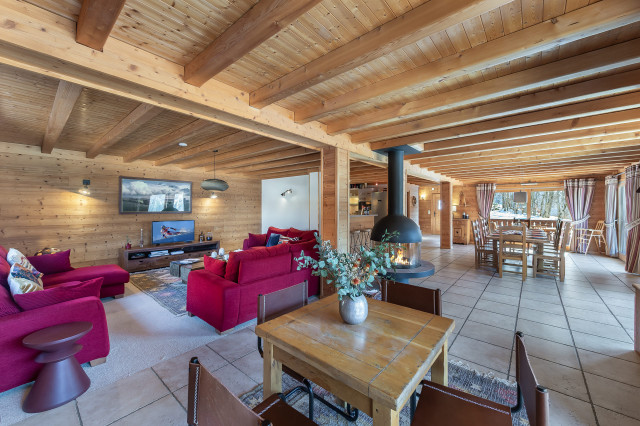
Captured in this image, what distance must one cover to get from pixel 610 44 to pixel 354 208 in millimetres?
6752

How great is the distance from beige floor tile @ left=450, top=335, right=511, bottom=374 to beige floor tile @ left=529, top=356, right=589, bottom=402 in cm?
22

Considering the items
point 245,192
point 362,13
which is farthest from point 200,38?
point 245,192

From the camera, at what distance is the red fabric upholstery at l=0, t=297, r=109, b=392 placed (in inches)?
71.8

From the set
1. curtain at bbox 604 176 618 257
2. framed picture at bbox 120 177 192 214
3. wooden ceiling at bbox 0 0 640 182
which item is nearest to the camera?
wooden ceiling at bbox 0 0 640 182

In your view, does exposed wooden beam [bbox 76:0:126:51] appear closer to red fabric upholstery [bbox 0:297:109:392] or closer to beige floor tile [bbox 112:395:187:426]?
red fabric upholstery [bbox 0:297:109:392]

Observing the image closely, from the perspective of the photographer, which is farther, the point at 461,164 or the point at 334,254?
the point at 461,164

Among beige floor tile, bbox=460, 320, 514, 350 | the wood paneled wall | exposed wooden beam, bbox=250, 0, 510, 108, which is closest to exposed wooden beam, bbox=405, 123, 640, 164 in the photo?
beige floor tile, bbox=460, 320, 514, 350

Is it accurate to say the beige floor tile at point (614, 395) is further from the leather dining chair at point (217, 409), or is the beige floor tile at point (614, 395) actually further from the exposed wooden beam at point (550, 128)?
the exposed wooden beam at point (550, 128)

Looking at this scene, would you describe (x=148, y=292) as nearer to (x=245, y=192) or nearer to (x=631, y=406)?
(x=245, y=192)

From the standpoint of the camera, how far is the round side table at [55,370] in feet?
5.70

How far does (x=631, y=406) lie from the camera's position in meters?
1.75

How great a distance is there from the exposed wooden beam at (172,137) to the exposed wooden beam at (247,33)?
4.45ft

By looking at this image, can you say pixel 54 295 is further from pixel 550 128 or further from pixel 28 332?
pixel 550 128

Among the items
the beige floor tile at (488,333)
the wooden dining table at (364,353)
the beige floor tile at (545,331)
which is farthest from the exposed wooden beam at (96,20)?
the beige floor tile at (545,331)
